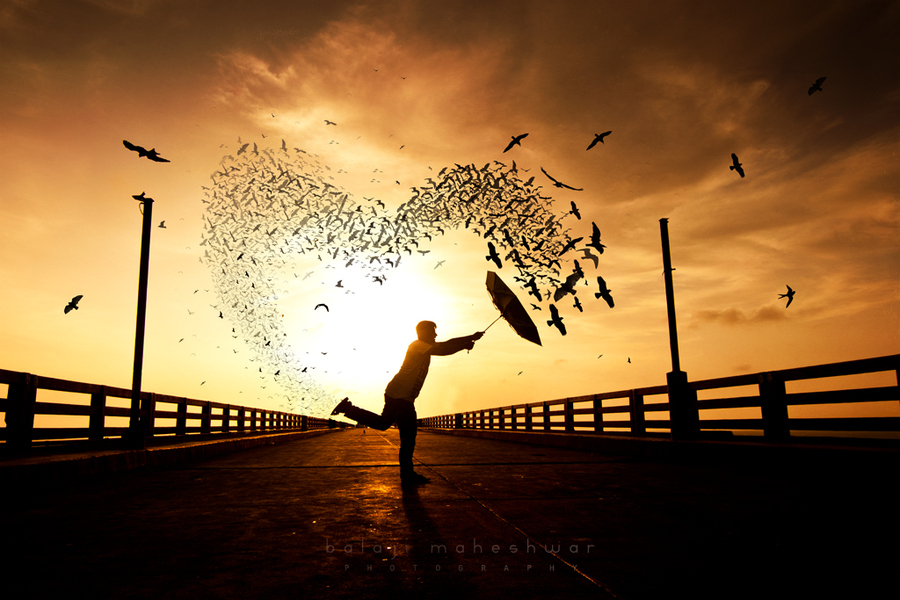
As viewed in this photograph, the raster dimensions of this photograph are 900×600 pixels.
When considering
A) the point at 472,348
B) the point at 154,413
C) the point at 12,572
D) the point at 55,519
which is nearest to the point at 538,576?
the point at 12,572

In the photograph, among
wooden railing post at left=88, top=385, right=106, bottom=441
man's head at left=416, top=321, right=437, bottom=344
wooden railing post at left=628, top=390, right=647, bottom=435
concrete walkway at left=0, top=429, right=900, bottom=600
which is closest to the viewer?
concrete walkway at left=0, top=429, right=900, bottom=600

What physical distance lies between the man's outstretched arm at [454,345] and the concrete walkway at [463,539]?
1.62 metres

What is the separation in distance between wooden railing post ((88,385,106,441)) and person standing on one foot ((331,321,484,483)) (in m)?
5.30

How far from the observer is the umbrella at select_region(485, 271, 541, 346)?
292 inches

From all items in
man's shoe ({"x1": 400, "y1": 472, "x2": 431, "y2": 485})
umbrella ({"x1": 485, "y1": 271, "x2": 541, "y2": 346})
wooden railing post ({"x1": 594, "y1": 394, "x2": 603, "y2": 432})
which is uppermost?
umbrella ({"x1": 485, "y1": 271, "x2": 541, "y2": 346})

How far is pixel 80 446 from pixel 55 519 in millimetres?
6513

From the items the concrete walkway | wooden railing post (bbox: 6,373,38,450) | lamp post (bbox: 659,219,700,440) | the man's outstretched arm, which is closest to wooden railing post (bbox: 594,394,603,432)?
lamp post (bbox: 659,219,700,440)

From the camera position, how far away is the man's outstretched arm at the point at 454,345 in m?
7.58

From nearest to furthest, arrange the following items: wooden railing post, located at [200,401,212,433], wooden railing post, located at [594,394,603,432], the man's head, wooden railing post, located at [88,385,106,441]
Result: the man's head
wooden railing post, located at [88,385,106,441]
wooden railing post, located at [594,394,603,432]
wooden railing post, located at [200,401,212,433]

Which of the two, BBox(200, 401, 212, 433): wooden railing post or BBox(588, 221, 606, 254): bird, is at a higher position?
BBox(588, 221, 606, 254): bird

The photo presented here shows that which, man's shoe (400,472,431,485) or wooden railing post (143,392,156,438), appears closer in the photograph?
man's shoe (400,472,431,485)

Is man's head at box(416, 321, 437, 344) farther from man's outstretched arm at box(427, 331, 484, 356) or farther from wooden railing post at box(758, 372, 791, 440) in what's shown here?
wooden railing post at box(758, 372, 791, 440)

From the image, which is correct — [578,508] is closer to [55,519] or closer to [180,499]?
[180,499]

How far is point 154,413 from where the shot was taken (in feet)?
42.6
